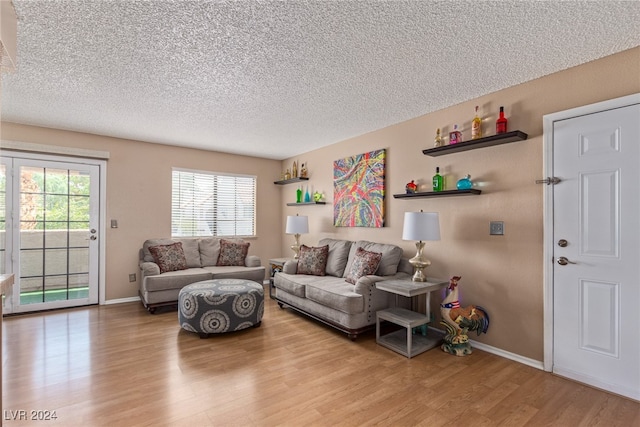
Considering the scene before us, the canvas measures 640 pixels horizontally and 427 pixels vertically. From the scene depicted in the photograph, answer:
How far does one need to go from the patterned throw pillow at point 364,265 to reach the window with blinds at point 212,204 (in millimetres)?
2831

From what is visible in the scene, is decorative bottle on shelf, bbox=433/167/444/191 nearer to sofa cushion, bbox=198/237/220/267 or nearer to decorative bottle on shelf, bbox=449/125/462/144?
decorative bottle on shelf, bbox=449/125/462/144

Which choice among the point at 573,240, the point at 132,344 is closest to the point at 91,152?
the point at 132,344

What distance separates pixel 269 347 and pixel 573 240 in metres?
2.79

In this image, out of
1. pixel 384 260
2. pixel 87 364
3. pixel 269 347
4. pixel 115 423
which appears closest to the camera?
pixel 115 423

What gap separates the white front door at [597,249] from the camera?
2.24 meters

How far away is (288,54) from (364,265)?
2.27 m

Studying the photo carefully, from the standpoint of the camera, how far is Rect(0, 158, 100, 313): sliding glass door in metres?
4.00

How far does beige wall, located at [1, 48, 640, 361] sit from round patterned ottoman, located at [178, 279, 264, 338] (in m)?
1.79

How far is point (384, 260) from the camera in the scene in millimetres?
3686

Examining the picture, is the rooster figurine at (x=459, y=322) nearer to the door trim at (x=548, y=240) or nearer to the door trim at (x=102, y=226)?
the door trim at (x=548, y=240)

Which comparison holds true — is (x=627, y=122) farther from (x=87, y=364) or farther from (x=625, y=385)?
(x=87, y=364)

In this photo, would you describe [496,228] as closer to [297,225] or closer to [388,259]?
[388,259]

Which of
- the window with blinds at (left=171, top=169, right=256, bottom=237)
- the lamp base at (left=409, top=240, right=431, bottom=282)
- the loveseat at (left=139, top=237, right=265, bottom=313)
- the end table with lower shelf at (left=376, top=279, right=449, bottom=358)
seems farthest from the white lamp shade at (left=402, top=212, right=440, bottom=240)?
the window with blinds at (left=171, top=169, right=256, bottom=237)

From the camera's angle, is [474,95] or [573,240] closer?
[573,240]
